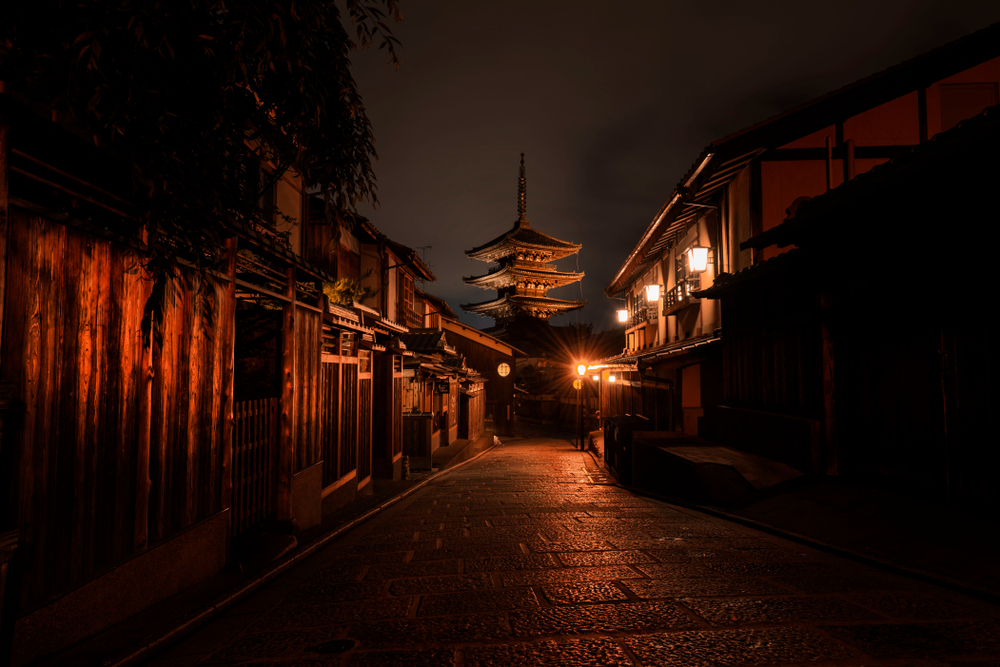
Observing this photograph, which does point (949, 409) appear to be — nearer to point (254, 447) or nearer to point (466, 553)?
point (466, 553)

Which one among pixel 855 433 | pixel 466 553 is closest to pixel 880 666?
pixel 466 553

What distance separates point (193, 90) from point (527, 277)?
141ft

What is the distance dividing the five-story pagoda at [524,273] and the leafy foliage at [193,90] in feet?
132

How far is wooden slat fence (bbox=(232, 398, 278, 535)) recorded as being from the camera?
6137 mm

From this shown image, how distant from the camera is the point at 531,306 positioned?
4766 cm

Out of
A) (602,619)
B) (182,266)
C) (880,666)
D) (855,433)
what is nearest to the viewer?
(880,666)

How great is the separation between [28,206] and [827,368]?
9.53 meters

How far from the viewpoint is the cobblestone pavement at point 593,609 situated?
331 centimetres

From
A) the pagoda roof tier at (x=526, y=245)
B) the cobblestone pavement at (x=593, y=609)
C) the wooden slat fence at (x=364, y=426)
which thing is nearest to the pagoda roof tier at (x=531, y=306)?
the pagoda roof tier at (x=526, y=245)

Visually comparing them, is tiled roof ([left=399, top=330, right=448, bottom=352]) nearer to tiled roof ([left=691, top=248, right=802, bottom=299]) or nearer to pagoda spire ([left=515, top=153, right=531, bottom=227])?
tiled roof ([left=691, top=248, right=802, bottom=299])

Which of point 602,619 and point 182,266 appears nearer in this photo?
point 602,619

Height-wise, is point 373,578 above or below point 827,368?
below

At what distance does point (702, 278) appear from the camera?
16.3 m

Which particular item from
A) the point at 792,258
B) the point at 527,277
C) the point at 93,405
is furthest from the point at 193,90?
the point at 527,277
